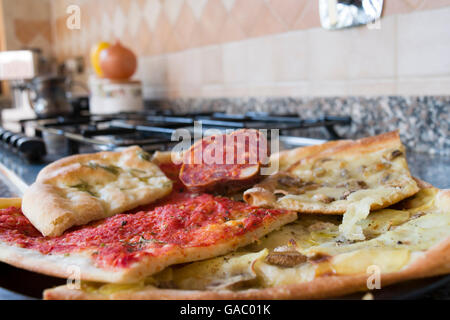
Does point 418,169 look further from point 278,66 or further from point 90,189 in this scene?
point 278,66

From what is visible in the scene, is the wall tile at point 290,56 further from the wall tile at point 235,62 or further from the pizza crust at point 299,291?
the pizza crust at point 299,291

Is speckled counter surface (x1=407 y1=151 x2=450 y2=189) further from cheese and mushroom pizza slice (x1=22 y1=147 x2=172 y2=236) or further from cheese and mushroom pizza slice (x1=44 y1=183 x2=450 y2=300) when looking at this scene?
cheese and mushroom pizza slice (x1=22 y1=147 x2=172 y2=236)

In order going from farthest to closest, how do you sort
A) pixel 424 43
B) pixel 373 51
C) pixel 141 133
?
pixel 141 133, pixel 373 51, pixel 424 43

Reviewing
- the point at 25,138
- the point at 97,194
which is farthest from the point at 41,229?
the point at 25,138

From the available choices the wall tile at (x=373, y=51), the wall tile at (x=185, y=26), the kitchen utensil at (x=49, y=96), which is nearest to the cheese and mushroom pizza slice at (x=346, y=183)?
the wall tile at (x=373, y=51)

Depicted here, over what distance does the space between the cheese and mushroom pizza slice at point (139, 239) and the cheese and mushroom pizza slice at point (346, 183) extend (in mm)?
58

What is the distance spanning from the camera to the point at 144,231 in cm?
75

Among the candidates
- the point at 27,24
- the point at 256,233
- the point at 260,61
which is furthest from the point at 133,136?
the point at 27,24

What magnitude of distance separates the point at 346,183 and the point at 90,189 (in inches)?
21.6

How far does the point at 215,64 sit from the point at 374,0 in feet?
3.80

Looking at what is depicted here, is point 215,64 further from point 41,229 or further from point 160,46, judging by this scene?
point 41,229

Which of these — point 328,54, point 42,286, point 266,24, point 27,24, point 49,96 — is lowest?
point 42,286

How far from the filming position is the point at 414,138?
4.93ft

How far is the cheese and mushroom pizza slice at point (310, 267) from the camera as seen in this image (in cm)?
50
